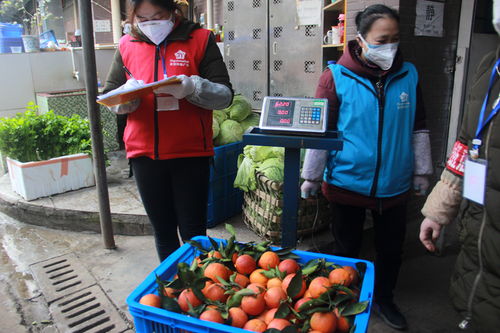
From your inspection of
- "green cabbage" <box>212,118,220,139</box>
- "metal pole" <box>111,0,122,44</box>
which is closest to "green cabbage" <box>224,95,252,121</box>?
"green cabbage" <box>212,118,220,139</box>

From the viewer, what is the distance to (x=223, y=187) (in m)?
3.66

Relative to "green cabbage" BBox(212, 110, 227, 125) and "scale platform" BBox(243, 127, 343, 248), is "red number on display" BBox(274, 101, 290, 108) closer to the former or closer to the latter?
"scale platform" BBox(243, 127, 343, 248)

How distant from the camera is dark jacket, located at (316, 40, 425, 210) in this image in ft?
6.87

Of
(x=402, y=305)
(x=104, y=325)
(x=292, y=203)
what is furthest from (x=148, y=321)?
(x=402, y=305)

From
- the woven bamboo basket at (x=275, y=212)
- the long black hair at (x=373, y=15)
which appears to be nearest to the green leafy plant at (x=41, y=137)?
the woven bamboo basket at (x=275, y=212)

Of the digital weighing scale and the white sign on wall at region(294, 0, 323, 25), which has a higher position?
the white sign on wall at region(294, 0, 323, 25)

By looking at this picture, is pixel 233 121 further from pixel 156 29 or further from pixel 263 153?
pixel 156 29

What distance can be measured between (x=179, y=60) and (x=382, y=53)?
1.05 metres

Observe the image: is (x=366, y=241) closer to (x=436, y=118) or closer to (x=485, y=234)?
(x=436, y=118)

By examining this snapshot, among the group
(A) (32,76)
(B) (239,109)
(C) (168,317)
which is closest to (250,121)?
(B) (239,109)

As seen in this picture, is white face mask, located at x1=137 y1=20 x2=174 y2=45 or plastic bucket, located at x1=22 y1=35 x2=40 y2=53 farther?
plastic bucket, located at x1=22 y1=35 x2=40 y2=53

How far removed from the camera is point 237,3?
436 cm

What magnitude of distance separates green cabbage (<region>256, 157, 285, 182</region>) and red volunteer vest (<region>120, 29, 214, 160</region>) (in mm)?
1052

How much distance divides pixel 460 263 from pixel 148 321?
1100 millimetres
